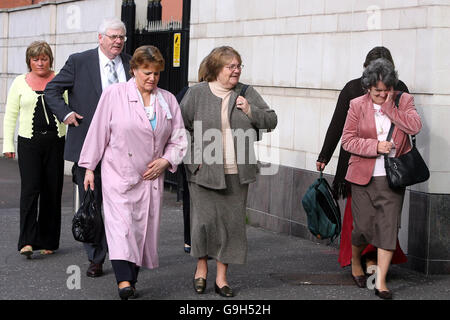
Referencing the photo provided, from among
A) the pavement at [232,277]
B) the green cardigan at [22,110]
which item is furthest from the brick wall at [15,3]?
the green cardigan at [22,110]

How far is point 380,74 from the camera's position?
745 cm

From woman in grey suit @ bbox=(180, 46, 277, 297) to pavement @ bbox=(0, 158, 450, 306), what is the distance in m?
0.36

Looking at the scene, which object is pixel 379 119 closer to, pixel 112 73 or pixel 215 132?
pixel 215 132

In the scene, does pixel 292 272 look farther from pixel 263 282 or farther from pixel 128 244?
pixel 128 244

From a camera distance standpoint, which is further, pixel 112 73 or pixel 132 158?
pixel 112 73

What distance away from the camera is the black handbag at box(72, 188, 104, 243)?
7480 mm

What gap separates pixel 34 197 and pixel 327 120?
2939 mm

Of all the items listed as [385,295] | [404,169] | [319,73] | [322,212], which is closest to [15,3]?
[319,73]

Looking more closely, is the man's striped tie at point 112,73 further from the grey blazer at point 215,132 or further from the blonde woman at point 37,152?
the grey blazer at point 215,132

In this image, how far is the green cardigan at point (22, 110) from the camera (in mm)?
9172

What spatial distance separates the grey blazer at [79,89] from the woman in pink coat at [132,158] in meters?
1.04

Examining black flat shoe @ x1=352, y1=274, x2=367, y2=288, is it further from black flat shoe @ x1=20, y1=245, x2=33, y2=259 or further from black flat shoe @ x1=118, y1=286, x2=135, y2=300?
black flat shoe @ x1=20, y1=245, x2=33, y2=259

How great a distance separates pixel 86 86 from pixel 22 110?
1.09 m
